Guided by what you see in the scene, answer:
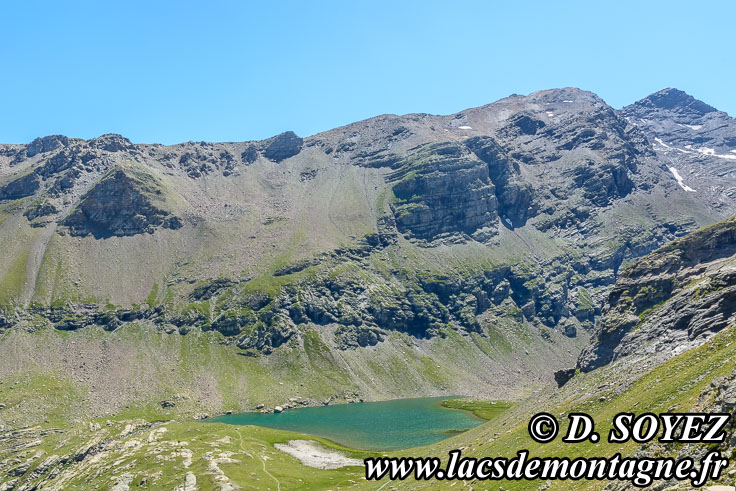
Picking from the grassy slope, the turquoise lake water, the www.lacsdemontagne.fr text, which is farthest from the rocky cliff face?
the turquoise lake water

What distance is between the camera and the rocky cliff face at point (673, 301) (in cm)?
6819

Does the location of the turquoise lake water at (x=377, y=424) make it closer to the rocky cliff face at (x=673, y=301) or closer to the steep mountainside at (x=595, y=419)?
the steep mountainside at (x=595, y=419)

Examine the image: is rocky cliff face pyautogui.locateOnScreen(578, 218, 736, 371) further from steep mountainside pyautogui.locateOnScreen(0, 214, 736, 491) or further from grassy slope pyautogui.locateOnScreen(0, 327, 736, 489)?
grassy slope pyautogui.locateOnScreen(0, 327, 736, 489)

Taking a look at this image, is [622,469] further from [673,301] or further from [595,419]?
[673,301]

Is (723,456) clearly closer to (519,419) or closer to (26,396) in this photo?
(519,419)

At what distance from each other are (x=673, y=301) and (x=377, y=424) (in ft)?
365

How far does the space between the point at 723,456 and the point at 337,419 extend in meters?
169

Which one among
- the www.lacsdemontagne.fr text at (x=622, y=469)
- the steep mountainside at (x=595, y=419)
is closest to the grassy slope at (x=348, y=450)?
the steep mountainside at (x=595, y=419)

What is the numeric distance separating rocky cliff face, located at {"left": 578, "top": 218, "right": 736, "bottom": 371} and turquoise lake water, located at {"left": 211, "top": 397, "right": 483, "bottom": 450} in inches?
2430

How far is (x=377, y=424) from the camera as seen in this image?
16588cm

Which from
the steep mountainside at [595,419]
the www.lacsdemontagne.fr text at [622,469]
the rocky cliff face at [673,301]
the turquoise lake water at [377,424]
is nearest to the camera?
the www.lacsdemontagne.fr text at [622,469]

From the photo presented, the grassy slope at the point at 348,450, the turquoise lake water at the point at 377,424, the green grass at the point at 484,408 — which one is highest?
the grassy slope at the point at 348,450

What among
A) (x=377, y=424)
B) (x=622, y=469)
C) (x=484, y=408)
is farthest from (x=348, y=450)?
(x=622, y=469)

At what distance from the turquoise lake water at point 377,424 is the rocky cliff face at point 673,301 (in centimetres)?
6171
